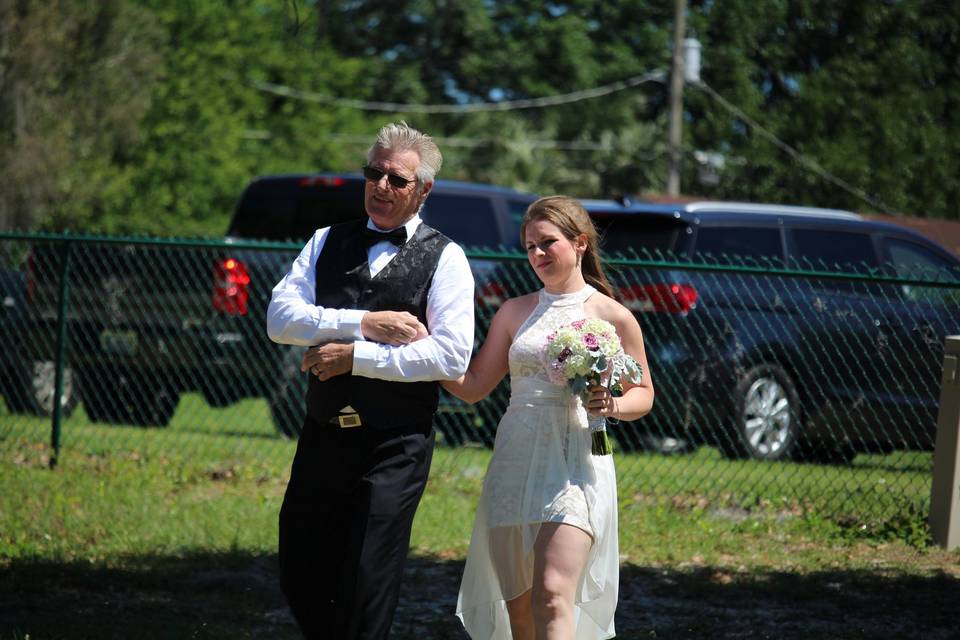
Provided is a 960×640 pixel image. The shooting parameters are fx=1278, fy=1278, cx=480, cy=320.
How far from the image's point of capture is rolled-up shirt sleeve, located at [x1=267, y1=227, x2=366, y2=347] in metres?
4.39

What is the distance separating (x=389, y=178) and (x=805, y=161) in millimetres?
21716

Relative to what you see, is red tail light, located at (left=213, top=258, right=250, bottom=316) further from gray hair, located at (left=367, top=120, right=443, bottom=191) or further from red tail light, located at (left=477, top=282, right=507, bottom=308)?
gray hair, located at (left=367, top=120, right=443, bottom=191)

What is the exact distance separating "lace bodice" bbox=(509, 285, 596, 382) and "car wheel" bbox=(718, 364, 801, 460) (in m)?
4.18

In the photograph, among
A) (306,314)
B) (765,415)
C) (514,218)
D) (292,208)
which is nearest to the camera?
(306,314)

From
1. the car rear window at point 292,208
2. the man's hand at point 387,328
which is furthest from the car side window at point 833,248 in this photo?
the man's hand at point 387,328

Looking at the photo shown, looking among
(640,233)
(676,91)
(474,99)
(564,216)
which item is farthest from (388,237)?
(474,99)

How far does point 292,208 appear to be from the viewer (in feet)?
35.9

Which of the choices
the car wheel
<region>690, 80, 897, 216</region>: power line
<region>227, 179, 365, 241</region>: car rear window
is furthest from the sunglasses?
<region>690, 80, 897, 216</region>: power line

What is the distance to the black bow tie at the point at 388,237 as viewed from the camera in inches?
177

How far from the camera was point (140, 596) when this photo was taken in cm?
640

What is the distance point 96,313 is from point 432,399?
231 inches

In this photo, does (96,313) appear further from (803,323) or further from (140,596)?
(803,323)

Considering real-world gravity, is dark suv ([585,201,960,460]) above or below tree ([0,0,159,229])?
above

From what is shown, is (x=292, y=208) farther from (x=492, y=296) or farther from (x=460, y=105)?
(x=460, y=105)
